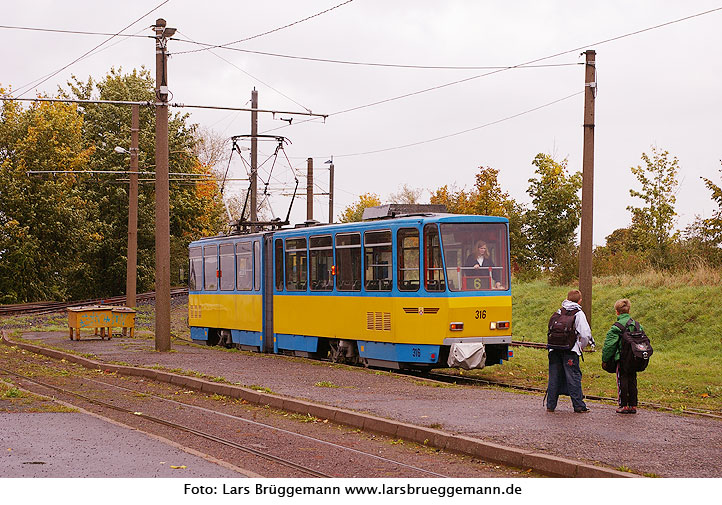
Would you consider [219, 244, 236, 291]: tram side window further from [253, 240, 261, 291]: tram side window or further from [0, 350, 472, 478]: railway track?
Answer: [0, 350, 472, 478]: railway track

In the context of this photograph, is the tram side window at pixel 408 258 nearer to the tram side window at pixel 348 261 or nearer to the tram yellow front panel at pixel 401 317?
the tram yellow front panel at pixel 401 317

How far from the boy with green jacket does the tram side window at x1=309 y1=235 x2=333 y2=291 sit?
979 cm

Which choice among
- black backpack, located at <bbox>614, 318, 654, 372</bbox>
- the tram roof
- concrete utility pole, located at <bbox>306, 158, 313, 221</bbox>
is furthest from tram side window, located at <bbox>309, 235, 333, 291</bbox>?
concrete utility pole, located at <bbox>306, 158, 313, 221</bbox>

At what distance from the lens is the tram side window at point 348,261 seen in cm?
2119

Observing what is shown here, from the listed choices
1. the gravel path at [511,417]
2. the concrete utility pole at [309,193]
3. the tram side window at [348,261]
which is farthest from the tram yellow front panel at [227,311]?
the concrete utility pole at [309,193]

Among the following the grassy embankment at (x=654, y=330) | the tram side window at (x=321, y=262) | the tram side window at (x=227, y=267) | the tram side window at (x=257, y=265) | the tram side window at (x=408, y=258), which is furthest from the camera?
the tram side window at (x=227, y=267)

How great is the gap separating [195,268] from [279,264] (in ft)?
21.3

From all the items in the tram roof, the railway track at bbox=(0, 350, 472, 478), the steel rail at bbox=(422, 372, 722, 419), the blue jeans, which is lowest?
the steel rail at bbox=(422, 372, 722, 419)

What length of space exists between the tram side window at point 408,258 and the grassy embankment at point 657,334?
266 cm

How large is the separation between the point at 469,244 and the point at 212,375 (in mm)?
5365

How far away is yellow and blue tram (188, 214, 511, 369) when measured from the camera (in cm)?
1909

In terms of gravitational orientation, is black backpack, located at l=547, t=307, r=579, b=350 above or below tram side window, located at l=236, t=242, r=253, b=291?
below

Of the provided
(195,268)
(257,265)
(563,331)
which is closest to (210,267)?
(195,268)

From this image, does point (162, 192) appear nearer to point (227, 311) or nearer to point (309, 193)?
point (227, 311)
